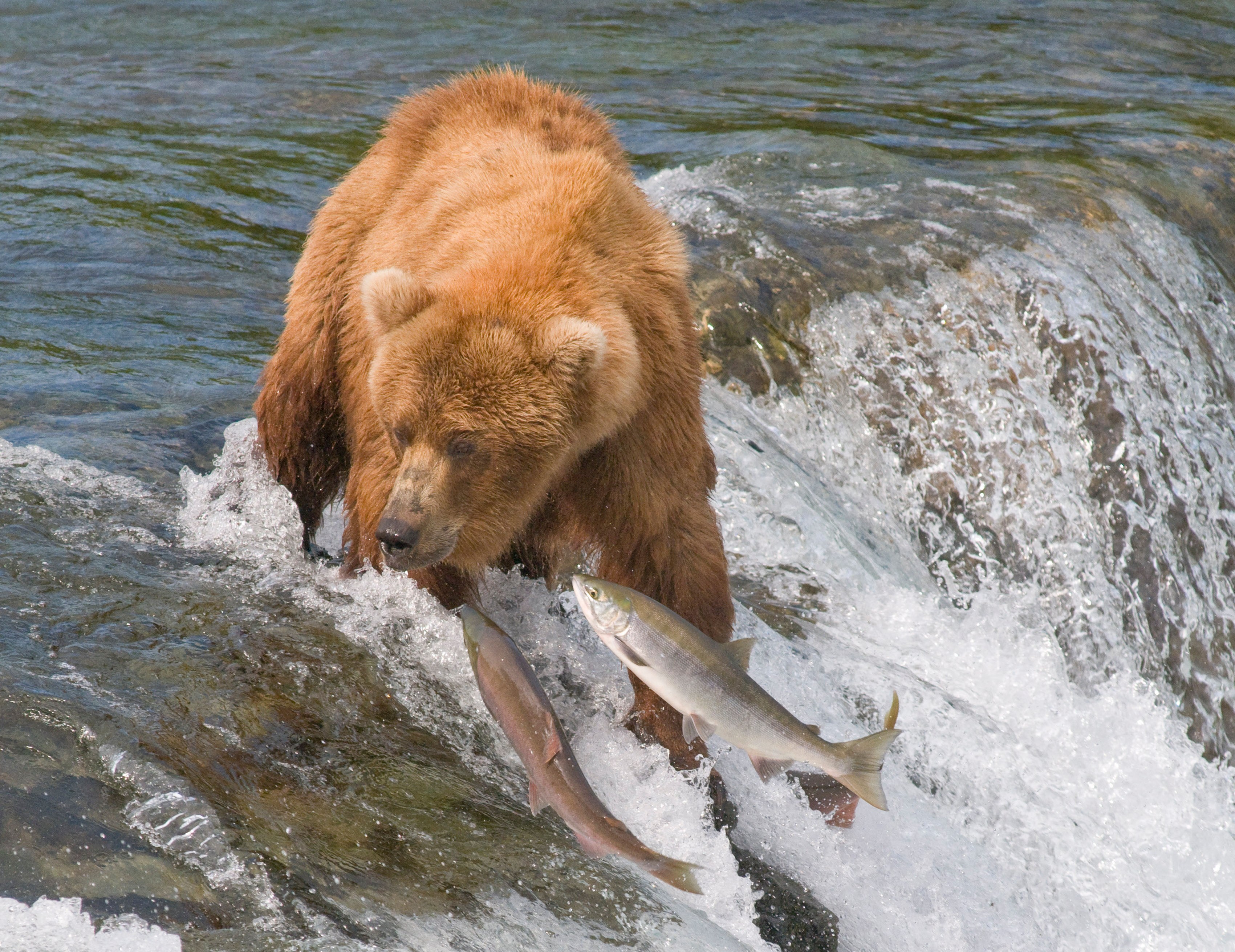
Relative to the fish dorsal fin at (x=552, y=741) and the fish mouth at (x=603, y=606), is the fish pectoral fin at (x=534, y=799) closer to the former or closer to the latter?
the fish dorsal fin at (x=552, y=741)

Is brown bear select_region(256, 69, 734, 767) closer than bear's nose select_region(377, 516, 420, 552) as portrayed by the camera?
No

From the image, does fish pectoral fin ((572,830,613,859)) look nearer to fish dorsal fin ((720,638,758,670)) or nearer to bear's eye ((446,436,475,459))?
fish dorsal fin ((720,638,758,670))

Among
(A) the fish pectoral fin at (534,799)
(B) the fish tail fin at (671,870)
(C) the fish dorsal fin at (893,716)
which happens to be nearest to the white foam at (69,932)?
(A) the fish pectoral fin at (534,799)

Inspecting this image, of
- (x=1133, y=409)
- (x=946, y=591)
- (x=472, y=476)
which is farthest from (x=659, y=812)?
(x=1133, y=409)

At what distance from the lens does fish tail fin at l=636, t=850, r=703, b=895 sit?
2.88 meters

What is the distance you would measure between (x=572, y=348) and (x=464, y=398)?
1.07 feet

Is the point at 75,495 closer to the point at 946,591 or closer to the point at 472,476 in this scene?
the point at 472,476

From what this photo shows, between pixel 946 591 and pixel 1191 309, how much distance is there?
3.22m

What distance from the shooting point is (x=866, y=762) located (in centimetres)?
332

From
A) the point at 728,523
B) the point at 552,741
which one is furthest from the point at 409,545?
the point at 728,523

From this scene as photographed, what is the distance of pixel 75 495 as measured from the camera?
4.69 m

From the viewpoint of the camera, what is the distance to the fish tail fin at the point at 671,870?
113 inches

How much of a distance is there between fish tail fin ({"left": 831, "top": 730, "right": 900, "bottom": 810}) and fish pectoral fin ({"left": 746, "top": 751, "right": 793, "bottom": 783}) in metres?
0.15

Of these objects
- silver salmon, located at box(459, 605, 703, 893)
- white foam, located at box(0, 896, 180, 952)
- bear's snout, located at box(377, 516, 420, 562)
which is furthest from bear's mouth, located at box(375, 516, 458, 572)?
white foam, located at box(0, 896, 180, 952)
